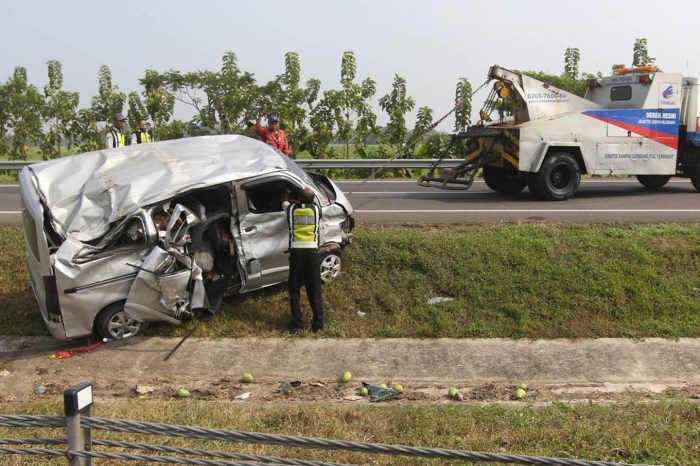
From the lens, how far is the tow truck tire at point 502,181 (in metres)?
14.2

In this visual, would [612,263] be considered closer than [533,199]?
Yes

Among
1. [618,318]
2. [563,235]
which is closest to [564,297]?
[618,318]

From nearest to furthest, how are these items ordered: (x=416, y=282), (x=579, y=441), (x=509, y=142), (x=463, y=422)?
(x=579, y=441), (x=463, y=422), (x=416, y=282), (x=509, y=142)

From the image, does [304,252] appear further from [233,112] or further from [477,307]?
[233,112]

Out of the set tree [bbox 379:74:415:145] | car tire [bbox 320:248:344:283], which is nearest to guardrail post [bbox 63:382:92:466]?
car tire [bbox 320:248:344:283]

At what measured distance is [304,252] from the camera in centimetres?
806

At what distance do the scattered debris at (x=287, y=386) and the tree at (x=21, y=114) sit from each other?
19.9 metres

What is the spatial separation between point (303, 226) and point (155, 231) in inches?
63.8

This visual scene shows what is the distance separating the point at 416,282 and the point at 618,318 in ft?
8.28

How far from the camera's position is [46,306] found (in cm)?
744

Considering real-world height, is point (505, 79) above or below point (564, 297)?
above

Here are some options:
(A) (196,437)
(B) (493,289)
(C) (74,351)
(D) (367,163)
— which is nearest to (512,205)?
(B) (493,289)

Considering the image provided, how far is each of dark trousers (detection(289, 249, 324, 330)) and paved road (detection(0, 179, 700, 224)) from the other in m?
3.24

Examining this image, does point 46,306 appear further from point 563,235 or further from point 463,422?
point 563,235
